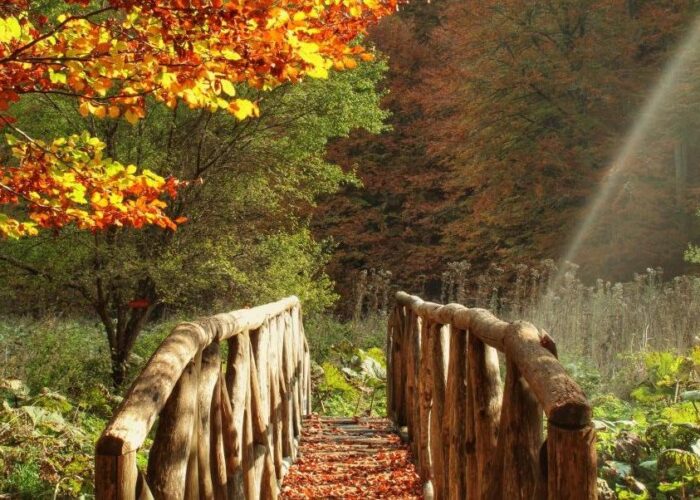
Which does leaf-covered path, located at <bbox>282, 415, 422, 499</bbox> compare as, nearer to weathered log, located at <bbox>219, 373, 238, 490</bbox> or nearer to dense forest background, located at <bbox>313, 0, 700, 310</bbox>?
weathered log, located at <bbox>219, 373, 238, 490</bbox>

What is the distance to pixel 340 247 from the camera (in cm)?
2345

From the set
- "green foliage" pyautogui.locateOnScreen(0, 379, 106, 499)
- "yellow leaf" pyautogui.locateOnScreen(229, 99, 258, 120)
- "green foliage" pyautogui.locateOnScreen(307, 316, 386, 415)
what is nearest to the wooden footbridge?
"green foliage" pyautogui.locateOnScreen(0, 379, 106, 499)

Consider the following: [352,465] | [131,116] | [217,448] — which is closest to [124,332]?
[352,465]

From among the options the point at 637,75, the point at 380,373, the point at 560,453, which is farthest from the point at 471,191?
the point at 560,453

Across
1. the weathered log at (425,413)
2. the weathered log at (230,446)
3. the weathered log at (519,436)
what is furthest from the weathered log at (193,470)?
the weathered log at (425,413)

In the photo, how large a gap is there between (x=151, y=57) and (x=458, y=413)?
243cm

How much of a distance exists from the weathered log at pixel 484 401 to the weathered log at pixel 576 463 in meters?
1.16

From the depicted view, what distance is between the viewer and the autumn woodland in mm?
3098

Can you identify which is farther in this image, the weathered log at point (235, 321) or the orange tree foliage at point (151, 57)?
the orange tree foliage at point (151, 57)

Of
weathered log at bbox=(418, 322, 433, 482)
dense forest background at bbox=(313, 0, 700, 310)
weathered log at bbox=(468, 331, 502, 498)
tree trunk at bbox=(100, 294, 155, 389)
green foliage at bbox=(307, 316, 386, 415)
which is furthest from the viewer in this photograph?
dense forest background at bbox=(313, 0, 700, 310)

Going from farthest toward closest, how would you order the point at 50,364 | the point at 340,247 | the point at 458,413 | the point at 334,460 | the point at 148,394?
the point at 340,247
the point at 50,364
the point at 334,460
the point at 458,413
the point at 148,394

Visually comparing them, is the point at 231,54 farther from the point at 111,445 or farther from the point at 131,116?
the point at 111,445

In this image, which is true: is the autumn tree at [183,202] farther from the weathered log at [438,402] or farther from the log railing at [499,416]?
the log railing at [499,416]

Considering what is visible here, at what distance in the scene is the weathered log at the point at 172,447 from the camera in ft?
6.99
